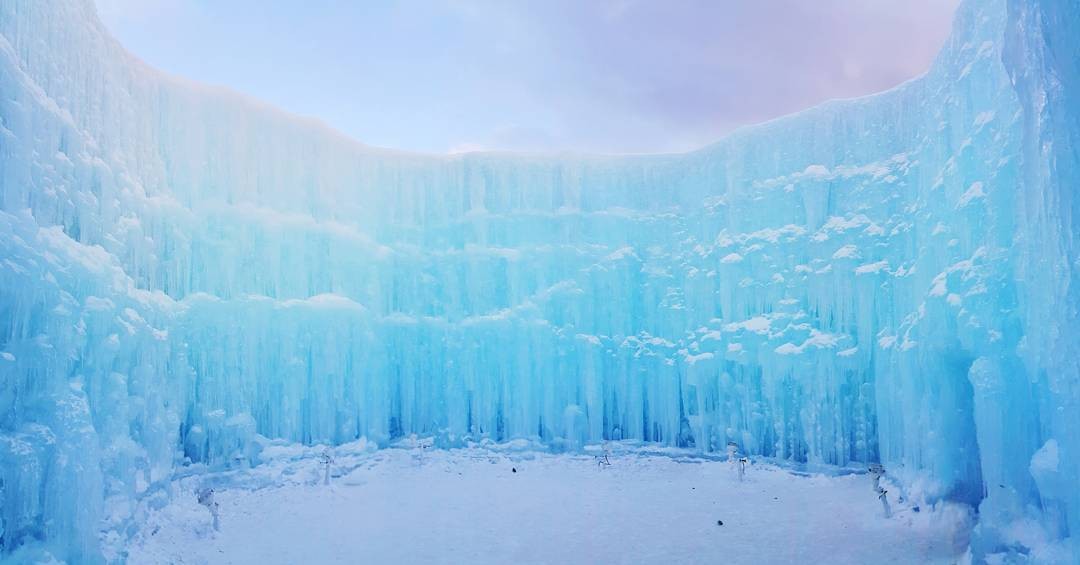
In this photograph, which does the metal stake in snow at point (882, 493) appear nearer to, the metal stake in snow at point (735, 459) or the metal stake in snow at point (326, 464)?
the metal stake in snow at point (735, 459)

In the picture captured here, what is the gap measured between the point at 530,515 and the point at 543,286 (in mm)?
7761

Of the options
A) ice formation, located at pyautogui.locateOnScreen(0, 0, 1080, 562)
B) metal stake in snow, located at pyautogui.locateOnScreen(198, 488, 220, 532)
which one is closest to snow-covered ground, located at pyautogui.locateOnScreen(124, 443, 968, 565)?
metal stake in snow, located at pyautogui.locateOnScreen(198, 488, 220, 532)

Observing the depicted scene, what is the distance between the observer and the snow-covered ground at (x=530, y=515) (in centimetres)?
966

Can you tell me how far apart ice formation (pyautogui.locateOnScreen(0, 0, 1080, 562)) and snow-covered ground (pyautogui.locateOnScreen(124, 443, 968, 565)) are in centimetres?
72

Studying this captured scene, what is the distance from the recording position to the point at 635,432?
17.6 metres

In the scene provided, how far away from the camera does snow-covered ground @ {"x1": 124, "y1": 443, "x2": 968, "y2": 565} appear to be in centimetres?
966

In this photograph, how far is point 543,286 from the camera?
61.4 feet

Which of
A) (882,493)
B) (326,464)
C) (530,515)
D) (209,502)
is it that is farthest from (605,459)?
(209,502)

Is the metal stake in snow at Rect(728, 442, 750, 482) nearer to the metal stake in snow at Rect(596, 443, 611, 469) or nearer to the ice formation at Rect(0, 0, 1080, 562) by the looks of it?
the ice formation at Rect(0, 0, 1080, 562)

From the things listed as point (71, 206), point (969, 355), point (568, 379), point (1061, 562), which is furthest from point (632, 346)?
point (71, 206)

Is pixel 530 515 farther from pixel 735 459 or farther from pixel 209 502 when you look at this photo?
pixel 735 459

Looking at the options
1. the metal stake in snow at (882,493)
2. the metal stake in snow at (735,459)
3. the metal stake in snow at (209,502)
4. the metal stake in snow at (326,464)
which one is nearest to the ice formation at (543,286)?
the metal stake in snow at (735,459)

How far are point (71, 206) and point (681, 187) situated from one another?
1443cm

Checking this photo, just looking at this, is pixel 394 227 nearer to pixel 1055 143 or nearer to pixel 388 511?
pixel 388 511
